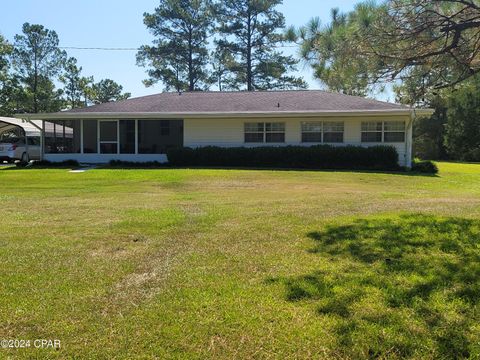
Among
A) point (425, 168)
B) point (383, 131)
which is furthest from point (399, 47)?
point (383, 131)

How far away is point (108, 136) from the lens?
23.2 m

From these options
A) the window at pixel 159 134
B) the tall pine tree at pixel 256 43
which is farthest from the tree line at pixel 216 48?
the window at pixel 159 134

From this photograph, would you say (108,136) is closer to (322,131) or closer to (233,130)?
(233,130)

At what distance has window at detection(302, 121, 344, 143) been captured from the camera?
2106cm

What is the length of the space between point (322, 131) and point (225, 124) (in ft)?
15.3

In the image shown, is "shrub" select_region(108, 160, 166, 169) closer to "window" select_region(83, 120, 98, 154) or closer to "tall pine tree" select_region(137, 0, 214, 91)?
"window" select_region(83, 120, 98, 154)

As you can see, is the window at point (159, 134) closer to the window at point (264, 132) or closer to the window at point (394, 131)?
the window at point (264, 132)

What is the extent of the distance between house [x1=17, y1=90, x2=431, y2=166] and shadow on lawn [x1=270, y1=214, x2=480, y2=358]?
15080 millimetres

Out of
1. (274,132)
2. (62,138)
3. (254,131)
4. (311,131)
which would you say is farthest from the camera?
(62,138)

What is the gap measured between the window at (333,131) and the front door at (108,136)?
10.4m

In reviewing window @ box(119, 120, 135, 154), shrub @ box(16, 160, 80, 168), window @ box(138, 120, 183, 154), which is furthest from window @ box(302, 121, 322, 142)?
shrub @ box(16, 160, 80, 168)

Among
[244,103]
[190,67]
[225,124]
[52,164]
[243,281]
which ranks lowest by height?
[243,281]

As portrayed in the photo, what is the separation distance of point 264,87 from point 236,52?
4213 mm

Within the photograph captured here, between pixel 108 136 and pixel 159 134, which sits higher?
pixel 159 134
